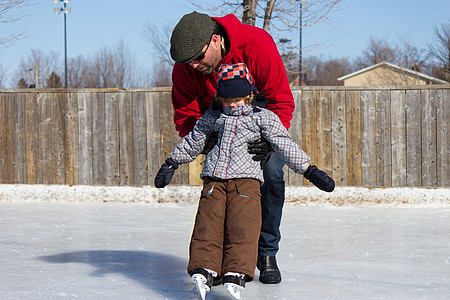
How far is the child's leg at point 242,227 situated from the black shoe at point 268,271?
47cm

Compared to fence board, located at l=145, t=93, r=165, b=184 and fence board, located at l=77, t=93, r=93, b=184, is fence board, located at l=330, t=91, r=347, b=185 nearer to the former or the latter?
fence board, located at l=145, t=93, r=165, b=184

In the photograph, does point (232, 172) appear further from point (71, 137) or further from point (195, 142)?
point (71, 137)

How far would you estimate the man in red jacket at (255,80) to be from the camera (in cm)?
268

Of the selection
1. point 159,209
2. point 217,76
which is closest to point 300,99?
point 159,209

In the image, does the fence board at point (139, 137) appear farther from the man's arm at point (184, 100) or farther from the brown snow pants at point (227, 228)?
the brown snow pants at point (227, 228)

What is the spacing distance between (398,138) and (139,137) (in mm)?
3124

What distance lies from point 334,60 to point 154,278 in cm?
7522

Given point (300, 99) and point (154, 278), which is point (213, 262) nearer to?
point (154, 278)

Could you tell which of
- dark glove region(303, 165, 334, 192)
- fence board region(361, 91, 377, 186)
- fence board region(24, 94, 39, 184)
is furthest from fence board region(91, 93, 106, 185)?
dark glove region(303, 165, 334, 192)

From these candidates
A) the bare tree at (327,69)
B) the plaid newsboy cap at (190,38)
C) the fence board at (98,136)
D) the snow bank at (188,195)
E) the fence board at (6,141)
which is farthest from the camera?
the bare tree at (327,69)

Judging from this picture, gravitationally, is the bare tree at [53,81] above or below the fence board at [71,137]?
above

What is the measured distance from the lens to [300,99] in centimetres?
701

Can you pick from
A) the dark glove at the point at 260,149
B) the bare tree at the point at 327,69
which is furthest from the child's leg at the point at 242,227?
the bare tree at the point at 327,69

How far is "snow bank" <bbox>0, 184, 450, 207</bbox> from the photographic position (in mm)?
6652
